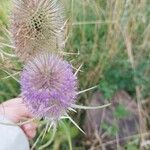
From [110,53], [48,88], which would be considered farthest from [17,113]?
[110,53]

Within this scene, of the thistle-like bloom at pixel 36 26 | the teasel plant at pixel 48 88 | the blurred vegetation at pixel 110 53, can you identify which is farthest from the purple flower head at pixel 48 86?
the blurred vegetation at pixel 110 53

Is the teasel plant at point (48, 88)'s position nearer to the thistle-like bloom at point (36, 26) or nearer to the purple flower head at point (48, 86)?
the purple flower head at point (48, 86)

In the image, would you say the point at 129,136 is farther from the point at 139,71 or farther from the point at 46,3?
the point at 46,3

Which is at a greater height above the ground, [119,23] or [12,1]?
[12,1]

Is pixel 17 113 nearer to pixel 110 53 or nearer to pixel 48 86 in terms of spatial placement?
pixel 48 86

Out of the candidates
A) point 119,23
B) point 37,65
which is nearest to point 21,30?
point 37,65

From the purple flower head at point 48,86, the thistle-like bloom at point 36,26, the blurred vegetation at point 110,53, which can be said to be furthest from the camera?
the blurred vegetation at point 110,53
